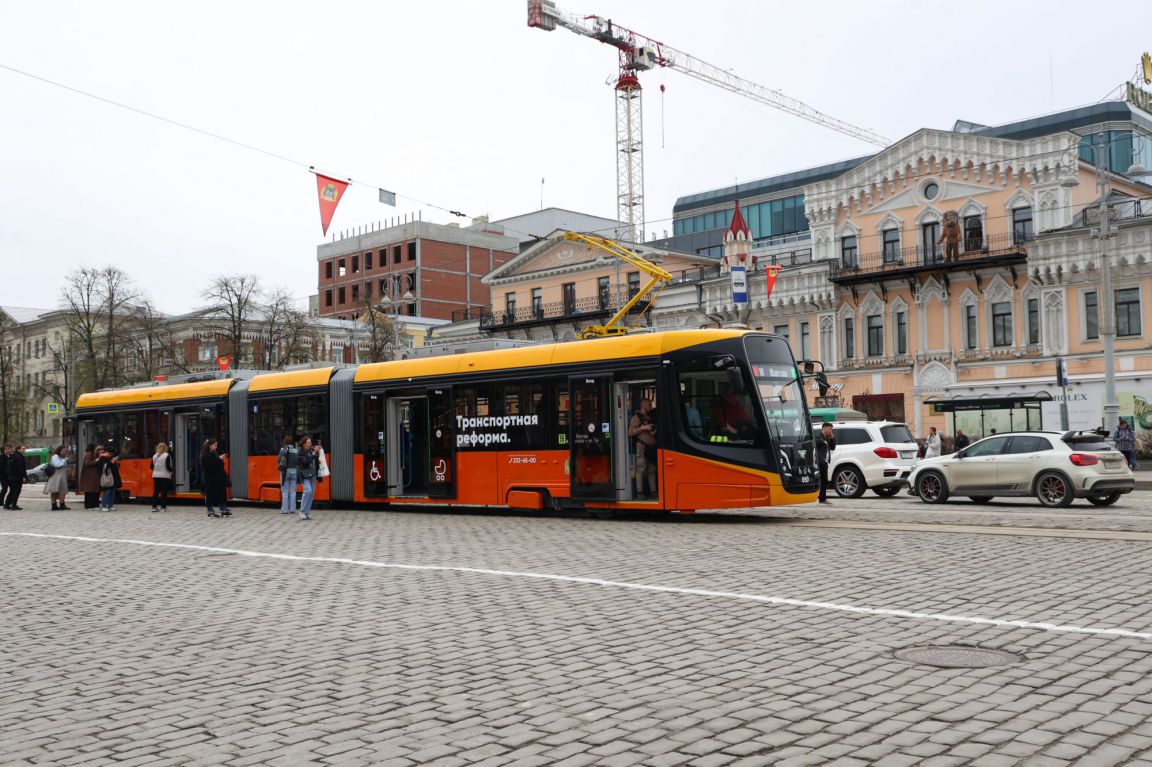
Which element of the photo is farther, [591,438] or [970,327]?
[970,327]

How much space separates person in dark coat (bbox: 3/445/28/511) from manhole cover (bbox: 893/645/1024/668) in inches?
1093

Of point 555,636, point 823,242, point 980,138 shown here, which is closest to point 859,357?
point 823,242

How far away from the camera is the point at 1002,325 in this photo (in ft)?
146

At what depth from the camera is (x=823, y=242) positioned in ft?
167

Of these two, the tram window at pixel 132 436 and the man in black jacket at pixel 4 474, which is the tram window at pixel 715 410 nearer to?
the tram window at pixel 132 436

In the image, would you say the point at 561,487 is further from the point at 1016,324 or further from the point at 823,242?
the point at 823,242

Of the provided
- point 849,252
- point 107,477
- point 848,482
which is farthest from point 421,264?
point 848,482

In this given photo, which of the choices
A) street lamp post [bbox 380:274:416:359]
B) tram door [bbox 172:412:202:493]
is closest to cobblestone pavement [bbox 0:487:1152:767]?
tram door [bbox 172:412:202:493]

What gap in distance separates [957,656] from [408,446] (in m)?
17.3

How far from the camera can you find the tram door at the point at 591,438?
19031 mm

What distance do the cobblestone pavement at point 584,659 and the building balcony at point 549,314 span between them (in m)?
44.5

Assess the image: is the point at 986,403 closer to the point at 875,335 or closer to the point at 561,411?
the point at 875,335

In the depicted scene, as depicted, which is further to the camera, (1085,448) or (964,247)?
(964,247)

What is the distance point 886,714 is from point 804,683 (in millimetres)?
772
